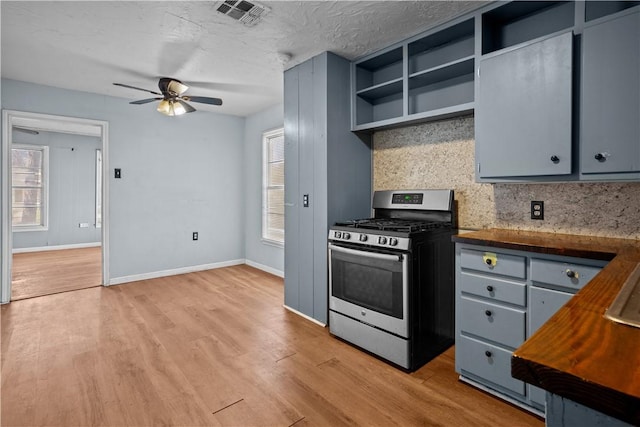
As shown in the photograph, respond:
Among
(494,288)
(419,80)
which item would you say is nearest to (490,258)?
(494,288)

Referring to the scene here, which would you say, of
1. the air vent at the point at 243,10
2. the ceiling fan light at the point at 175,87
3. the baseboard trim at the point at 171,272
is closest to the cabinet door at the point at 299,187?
the air vent at the point at 243,10

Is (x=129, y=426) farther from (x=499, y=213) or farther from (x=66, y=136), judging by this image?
(x=66, y=136)

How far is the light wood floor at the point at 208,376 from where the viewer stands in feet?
6.01

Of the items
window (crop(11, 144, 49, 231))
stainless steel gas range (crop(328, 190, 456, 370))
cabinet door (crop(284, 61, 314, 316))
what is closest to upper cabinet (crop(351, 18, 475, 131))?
cabinet door (crop(284, 61, 314, 316))

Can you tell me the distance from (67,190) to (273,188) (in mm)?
5102

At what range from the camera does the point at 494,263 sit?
6.30 ft

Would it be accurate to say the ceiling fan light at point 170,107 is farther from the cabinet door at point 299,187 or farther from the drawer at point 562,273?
the drawer at point 562,273

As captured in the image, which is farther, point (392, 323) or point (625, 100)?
point (392, 323)

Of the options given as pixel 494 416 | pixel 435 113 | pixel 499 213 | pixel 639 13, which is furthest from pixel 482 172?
pixel 494 416

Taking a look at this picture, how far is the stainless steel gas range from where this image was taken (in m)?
2.27

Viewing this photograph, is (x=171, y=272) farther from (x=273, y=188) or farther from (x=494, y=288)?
(x=494, y=288)

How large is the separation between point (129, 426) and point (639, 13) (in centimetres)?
333

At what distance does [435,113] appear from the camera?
8.33 feet

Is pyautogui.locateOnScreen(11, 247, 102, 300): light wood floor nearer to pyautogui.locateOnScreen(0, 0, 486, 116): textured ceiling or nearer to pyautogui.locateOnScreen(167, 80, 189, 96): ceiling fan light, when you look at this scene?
pyautogui.locateOnScreen(0, 0, 486, 116): textured ceiling
